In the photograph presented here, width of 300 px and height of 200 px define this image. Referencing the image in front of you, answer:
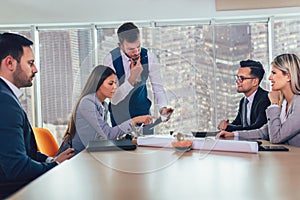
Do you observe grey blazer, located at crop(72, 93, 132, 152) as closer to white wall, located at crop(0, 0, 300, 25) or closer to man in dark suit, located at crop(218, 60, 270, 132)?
man in dark suit, located at crop(218, 60, 270, 132)

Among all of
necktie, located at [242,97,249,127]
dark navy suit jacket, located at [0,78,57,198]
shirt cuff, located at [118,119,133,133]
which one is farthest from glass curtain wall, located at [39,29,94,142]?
dark navy suit jacket, located at [0,78,57,198]

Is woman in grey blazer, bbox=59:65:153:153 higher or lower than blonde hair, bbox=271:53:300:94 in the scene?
lower

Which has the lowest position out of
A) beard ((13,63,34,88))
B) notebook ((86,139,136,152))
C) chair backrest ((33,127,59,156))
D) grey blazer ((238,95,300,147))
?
chair backrest ((33,127,59,156))

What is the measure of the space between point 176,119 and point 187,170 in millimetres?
422

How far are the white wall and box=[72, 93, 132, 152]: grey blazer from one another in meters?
2.60

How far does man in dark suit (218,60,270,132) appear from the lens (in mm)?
2600

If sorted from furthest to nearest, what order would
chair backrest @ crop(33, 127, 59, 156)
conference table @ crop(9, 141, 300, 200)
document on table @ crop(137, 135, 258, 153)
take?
chair backrest @ crop(33, 127, 59, 156)
document on table @ crop(137, 135, 258, 153)
conference table @ crop(9, 141, 300, 200)

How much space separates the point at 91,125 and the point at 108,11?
2915mm

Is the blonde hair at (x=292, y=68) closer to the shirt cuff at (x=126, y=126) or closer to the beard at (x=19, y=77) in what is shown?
the shirt cuff at (x=126, y=126)

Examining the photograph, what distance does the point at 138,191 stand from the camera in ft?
3.51

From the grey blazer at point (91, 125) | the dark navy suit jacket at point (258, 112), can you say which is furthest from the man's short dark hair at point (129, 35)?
the dark navy suit jacket at point (258, 112)

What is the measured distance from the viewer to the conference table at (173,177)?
103cm

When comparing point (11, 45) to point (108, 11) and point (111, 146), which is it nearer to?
point (111, 146)

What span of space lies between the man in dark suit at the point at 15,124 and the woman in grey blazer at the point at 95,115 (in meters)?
0.24
